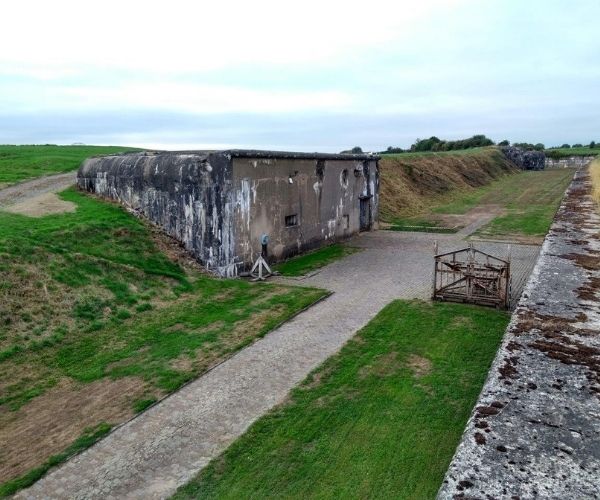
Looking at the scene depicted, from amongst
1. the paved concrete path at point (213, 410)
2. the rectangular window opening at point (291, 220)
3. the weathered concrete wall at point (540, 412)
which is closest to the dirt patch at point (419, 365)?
the paved concrete path at point (213, 410)

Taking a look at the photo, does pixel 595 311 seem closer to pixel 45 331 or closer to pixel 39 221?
pixel 45 331

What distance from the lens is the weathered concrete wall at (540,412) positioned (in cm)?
412

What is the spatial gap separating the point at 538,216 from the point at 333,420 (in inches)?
967

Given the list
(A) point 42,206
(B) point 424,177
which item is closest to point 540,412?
(A) point 42,206

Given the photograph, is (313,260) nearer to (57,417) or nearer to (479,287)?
(479,287)

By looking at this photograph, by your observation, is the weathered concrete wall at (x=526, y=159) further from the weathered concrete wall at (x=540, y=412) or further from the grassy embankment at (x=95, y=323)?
the weathered concrete wall at (x=540, y=412)

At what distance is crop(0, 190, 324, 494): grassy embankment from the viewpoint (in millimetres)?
7680

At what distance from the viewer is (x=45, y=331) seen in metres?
10.1

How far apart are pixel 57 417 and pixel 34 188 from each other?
1446 cm

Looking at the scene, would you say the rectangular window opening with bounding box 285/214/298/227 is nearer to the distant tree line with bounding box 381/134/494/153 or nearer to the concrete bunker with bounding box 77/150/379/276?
the concrete bunker with bounding box 77/150/379/276

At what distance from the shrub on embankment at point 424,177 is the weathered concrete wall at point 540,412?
68.9ft

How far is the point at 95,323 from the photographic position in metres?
10.9

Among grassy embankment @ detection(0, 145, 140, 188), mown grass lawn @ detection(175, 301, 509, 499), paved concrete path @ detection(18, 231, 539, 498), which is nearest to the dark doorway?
paved concrete path @ detection(18, 231, 539, 498)

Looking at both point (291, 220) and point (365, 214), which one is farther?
point (365, 214)
